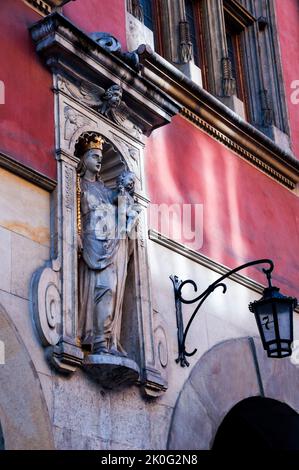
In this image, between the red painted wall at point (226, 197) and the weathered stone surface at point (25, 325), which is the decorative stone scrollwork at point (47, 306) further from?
the red painted wall at point (226, 197)

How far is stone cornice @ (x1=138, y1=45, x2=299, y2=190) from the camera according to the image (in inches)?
390

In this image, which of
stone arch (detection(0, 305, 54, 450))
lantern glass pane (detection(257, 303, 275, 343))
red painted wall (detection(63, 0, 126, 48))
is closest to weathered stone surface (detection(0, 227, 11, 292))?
stone arch (detection(0, 305, 54, 450))

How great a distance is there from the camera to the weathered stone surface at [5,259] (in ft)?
23.2

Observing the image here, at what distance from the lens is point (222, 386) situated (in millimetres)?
9078

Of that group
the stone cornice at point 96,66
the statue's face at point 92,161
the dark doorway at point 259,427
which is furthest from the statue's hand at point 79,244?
the dark doorway at point 259,427

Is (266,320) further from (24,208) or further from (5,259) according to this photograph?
(5,259)

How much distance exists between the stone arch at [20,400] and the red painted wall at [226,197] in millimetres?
2588

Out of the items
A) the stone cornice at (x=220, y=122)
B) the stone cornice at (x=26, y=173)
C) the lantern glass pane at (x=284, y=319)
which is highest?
the stone cornice at (x=220, y=122)

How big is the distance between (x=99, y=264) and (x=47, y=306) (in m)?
0.71

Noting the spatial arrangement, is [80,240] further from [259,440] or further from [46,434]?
[259,440]

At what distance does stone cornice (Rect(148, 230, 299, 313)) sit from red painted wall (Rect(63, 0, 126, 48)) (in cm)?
189

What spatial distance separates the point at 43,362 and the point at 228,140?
431cm

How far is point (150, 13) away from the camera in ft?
36.7

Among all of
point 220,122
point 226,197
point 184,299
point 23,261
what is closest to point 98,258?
point 23,261
